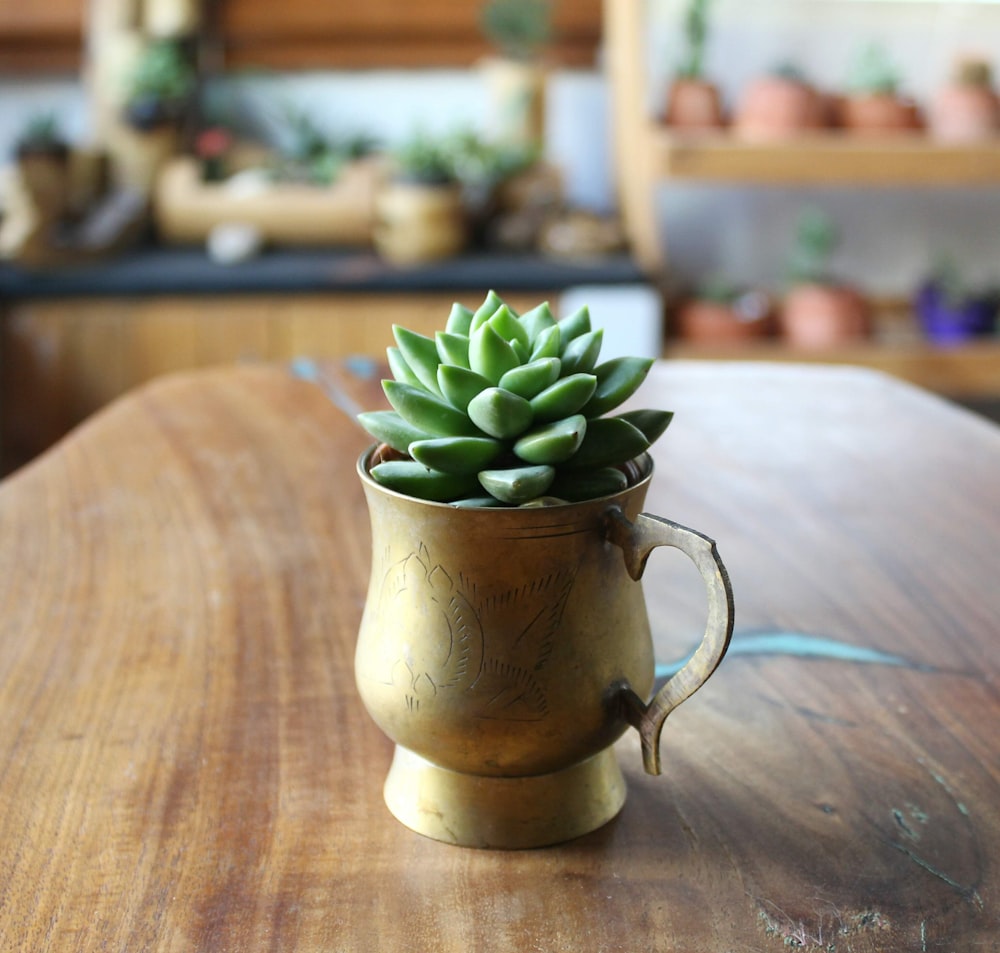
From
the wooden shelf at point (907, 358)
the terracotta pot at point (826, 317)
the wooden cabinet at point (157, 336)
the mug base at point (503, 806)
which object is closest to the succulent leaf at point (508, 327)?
the mug base at point (503, 806)

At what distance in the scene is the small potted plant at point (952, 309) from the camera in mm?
2699

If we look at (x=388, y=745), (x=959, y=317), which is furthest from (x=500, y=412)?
(x=959, y=317)

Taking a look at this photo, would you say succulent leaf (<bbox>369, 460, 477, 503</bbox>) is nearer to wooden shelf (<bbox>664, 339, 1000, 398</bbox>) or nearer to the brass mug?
the brass mug

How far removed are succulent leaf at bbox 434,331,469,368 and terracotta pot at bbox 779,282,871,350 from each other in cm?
222

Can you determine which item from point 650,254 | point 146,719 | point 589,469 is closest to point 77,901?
point 146,719

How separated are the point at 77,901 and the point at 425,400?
0.85ft

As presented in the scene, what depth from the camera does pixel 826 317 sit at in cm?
265

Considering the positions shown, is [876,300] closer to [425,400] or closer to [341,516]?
[341,516]

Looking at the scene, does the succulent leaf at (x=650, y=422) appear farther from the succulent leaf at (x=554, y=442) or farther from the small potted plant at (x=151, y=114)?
the small potted plant at (x=151, y=114)

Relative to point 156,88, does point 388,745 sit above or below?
below

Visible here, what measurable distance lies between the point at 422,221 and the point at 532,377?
218 cm

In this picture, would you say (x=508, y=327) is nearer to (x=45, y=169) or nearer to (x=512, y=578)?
(x=512, y=578)

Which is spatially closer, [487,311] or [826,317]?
[487,311]

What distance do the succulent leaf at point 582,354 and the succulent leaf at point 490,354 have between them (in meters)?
0.02
